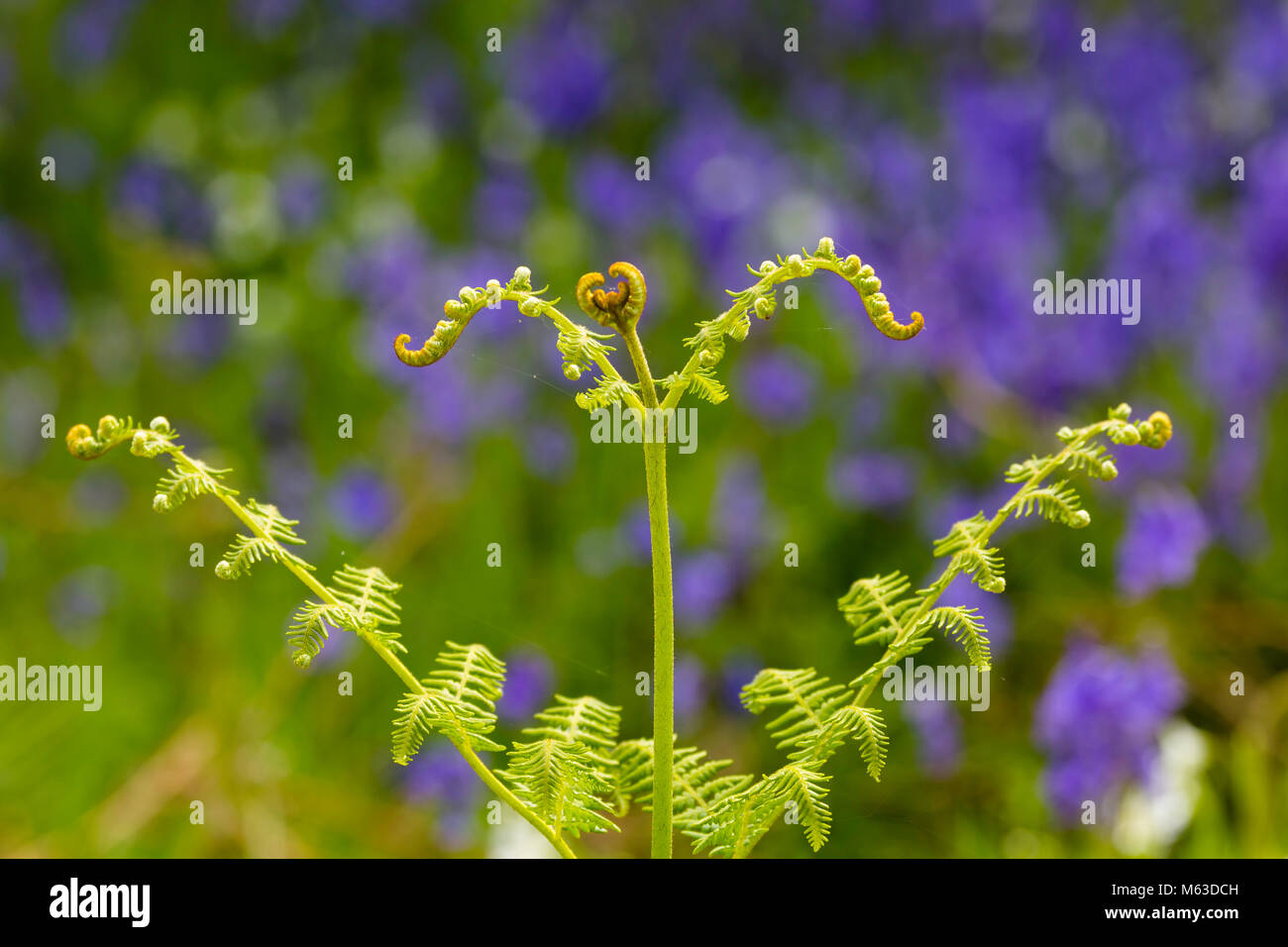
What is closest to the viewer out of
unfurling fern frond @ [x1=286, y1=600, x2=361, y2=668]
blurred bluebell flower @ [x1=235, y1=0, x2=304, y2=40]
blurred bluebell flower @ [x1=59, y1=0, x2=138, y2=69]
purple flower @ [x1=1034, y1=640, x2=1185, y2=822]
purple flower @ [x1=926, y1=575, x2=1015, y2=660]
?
unfurling fern frond @ [x1=286, y1=600, x2=361, y2=668]

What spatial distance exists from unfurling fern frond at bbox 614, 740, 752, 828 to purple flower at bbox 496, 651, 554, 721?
0.89m

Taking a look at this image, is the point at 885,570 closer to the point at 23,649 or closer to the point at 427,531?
the point at 427,531

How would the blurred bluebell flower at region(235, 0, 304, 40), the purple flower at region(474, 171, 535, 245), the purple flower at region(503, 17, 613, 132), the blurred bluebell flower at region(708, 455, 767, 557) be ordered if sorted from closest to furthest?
the blurred bluebell flower at region(708, 455, 767, 557) < the purple flower at region(474, 171, 535, 245) < the purple flower at region(503, 17, 613, 132) < the blurred bluebell flower at region(235, 0, 304, 40)

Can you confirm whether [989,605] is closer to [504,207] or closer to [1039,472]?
[1039,472]

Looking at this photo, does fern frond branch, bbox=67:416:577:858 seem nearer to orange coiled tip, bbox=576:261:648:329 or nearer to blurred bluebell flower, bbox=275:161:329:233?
orange coiled tip, bbox=576:261:648:329

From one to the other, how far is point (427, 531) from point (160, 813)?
61 cm

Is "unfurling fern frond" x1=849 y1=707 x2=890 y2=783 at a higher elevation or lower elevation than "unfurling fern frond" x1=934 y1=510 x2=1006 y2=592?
lower

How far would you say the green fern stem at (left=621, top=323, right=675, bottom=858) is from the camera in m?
0.42

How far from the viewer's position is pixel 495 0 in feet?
10.4

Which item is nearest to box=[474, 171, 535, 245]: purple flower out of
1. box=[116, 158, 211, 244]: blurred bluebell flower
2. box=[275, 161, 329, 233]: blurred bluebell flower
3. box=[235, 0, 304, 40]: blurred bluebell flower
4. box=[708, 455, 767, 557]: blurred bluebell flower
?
box=[275, 161, 329, 233]: blurred bluebell flower

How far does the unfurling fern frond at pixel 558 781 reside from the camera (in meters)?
0.44

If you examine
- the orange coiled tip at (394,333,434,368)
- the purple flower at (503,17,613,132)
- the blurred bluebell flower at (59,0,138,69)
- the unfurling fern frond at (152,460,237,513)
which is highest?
the blurred bluebell flower at (59,0,138,69)

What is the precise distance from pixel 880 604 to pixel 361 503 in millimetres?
1506

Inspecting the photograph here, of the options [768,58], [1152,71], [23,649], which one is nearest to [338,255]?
[23,649]
